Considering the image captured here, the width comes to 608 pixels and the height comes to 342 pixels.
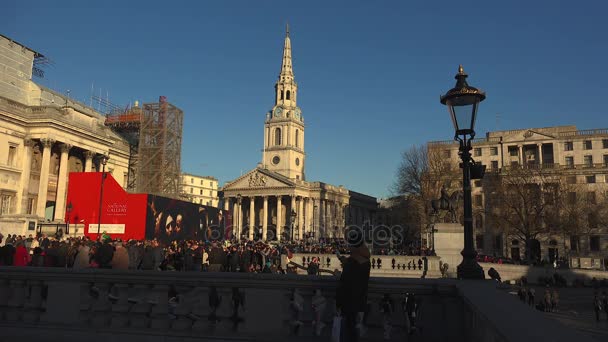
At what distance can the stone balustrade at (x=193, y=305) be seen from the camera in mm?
6660

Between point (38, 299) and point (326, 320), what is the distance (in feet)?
16.0

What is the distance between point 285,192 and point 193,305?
9264 centimetres

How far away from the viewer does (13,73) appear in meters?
52.6

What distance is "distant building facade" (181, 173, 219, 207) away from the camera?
11906 centimetres

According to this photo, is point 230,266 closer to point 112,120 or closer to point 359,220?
point 112,120

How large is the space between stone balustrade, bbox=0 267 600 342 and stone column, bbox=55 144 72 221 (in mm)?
44717

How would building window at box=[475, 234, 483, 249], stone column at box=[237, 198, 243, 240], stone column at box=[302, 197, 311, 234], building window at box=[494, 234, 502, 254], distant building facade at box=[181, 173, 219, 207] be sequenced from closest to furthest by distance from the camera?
building window at box=[494, 234, 502, 254]
building window at box=[475, 234, 483, 249]
stone column at box=[237, 198, 243, 240]
stone column at box=[302, 197, 311, 234]
distant building facade at box=[181, 173, 219, 207]

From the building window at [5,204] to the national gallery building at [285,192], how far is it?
52.4 meters

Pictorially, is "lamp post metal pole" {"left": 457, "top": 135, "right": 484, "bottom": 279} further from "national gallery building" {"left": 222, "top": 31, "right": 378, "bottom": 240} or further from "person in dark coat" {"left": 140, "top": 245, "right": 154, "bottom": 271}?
"national gallery building" {"left": 222, "top": 31, "right": 378, "bottom": 240}

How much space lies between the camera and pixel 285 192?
328 feet

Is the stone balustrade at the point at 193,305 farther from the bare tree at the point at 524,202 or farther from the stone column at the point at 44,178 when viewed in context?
the bare tree at the point at 524,202

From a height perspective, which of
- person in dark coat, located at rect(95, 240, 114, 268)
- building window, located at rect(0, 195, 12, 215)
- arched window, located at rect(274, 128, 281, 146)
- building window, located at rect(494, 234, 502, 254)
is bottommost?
person in dark coat, located at rect(95, 240, 114, 268)

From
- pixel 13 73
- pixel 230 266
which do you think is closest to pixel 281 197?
Result: pixel 13 73

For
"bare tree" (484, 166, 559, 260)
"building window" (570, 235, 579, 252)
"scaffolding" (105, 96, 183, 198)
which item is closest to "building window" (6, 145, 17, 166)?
"scaffolding" (105, 96, 183, 198)
